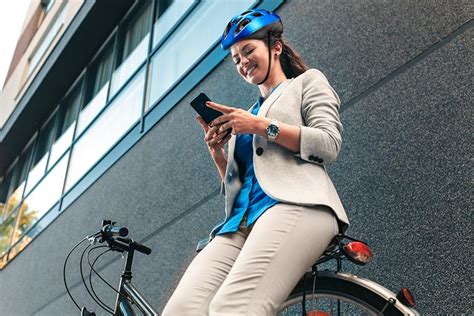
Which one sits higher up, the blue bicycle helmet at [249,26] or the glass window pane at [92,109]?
the glass window pane at [92,109]

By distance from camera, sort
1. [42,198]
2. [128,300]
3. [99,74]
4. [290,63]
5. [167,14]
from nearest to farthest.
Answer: [290,63] < [128,300] < [167,14] < [99,74] < [42,198]

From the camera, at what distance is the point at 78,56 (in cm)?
609

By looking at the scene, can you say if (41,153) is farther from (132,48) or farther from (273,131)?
(273,131)

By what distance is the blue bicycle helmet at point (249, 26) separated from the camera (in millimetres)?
1337

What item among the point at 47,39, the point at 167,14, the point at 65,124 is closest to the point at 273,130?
the point at 167,14

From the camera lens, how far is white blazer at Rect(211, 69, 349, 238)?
1.11m

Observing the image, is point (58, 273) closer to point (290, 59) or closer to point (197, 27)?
point (197, 27)

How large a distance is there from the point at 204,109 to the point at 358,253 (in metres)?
0.54

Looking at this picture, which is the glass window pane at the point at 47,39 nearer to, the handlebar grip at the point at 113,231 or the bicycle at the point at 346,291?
the handlebar grip at the point at 113,231

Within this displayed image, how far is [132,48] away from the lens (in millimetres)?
4926

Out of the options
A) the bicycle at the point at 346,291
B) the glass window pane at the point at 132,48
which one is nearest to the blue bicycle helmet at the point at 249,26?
the bicycle at the point at 346,291

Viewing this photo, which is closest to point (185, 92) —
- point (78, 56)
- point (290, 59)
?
point (290, 59)

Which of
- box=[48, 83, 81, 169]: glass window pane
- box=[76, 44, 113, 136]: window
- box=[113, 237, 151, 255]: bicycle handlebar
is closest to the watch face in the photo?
box=[113, 237, 151, 255]: bicycle handlebar

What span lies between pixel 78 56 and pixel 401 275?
5533 mm
